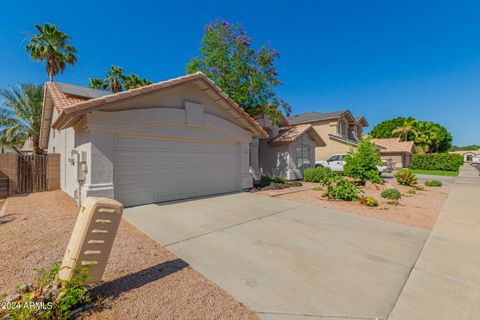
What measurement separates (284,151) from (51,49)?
21054mm

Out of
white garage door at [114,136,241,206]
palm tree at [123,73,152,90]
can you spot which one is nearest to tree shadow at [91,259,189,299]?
white garage door at [114,136,241,206]

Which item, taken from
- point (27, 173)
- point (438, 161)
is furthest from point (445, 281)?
point (438, 161)

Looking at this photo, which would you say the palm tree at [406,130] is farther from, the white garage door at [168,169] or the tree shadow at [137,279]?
the tree shadow at [137,279]

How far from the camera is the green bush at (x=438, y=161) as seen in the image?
29041 mm

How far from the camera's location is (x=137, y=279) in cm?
317

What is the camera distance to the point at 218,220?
6.13 m

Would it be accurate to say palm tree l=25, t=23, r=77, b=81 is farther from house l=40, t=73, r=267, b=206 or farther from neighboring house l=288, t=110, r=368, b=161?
neighboring house l=288, t=110, r=368, b=161

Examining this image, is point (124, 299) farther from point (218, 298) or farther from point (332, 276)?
point (332, 276)

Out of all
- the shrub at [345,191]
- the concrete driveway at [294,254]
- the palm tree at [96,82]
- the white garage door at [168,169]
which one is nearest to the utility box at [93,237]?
the concrete driveway at [294,254]

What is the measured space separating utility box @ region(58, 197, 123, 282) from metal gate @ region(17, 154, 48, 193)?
35.6 ft

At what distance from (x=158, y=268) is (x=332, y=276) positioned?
2.77 m

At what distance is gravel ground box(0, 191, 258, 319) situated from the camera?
2.56 metres

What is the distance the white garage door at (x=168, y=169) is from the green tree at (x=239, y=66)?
191 inches

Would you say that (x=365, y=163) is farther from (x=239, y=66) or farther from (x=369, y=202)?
(x=239, y=66)
